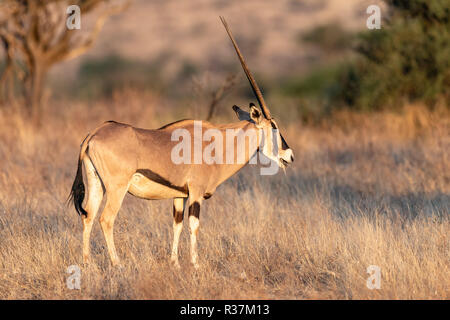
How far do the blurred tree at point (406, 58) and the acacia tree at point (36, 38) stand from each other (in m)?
6.76

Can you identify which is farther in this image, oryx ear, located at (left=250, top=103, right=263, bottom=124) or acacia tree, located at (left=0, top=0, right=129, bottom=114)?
acacia tree, located at (left=0, top=0, right=129, bottom=114)

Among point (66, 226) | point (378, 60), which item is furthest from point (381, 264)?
point (378, 60)

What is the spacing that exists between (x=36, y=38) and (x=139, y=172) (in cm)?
1144

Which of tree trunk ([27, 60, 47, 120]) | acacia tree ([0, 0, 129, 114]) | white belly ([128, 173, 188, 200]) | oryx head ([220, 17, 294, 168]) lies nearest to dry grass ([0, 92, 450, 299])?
white belly ([128, 173, 188, 200])

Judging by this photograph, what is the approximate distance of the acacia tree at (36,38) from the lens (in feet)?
50.7

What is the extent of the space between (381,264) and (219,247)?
5.62 ft

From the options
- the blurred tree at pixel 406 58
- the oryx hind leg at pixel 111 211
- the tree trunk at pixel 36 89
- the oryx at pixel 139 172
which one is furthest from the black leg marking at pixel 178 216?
the tree trunk at pixel 36 89

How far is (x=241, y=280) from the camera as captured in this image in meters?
5.59

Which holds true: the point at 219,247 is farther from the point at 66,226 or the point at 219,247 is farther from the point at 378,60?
the point at 378,60

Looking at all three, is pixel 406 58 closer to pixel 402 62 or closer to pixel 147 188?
pixel 402 62

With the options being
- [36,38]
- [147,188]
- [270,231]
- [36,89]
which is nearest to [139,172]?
[147,188]

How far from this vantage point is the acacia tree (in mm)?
15453

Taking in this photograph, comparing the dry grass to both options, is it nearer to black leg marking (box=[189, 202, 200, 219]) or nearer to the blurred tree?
black leg marking (box=[189, 202, 200, 219])

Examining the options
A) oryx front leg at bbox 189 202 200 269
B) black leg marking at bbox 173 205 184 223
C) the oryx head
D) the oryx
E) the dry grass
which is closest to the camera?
the dry grass
